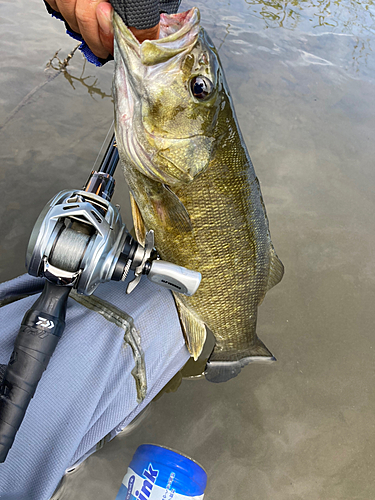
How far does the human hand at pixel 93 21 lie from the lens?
102 cm

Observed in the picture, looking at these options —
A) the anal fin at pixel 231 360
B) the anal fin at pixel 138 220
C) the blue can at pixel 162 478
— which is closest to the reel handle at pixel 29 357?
the anal fin at pixel 138 220

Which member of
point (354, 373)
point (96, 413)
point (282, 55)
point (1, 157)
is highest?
point (282, 55)

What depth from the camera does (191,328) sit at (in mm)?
1746

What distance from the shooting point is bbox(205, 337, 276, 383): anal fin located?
6.02 ft

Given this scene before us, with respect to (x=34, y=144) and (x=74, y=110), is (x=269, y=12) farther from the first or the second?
(x=34, y=144)

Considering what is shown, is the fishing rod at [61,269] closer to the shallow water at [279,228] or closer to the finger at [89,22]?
the finger at [89,22]

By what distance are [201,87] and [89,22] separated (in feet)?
1.49

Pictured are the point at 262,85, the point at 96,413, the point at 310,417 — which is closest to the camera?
the point at 96,413

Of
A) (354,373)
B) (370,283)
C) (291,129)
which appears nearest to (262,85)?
(291,129)

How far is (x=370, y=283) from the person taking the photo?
97.5 inches

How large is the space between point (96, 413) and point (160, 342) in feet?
1.34

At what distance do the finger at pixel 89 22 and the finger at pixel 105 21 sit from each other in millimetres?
14

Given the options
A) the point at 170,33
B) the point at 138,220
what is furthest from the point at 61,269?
the point at 170,33

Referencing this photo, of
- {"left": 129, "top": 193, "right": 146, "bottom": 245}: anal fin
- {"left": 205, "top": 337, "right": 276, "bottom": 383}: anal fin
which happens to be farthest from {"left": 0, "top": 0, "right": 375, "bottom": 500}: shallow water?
{"left": 129, "top": 193, "right": 146, "bottom": 245}: anal fin
